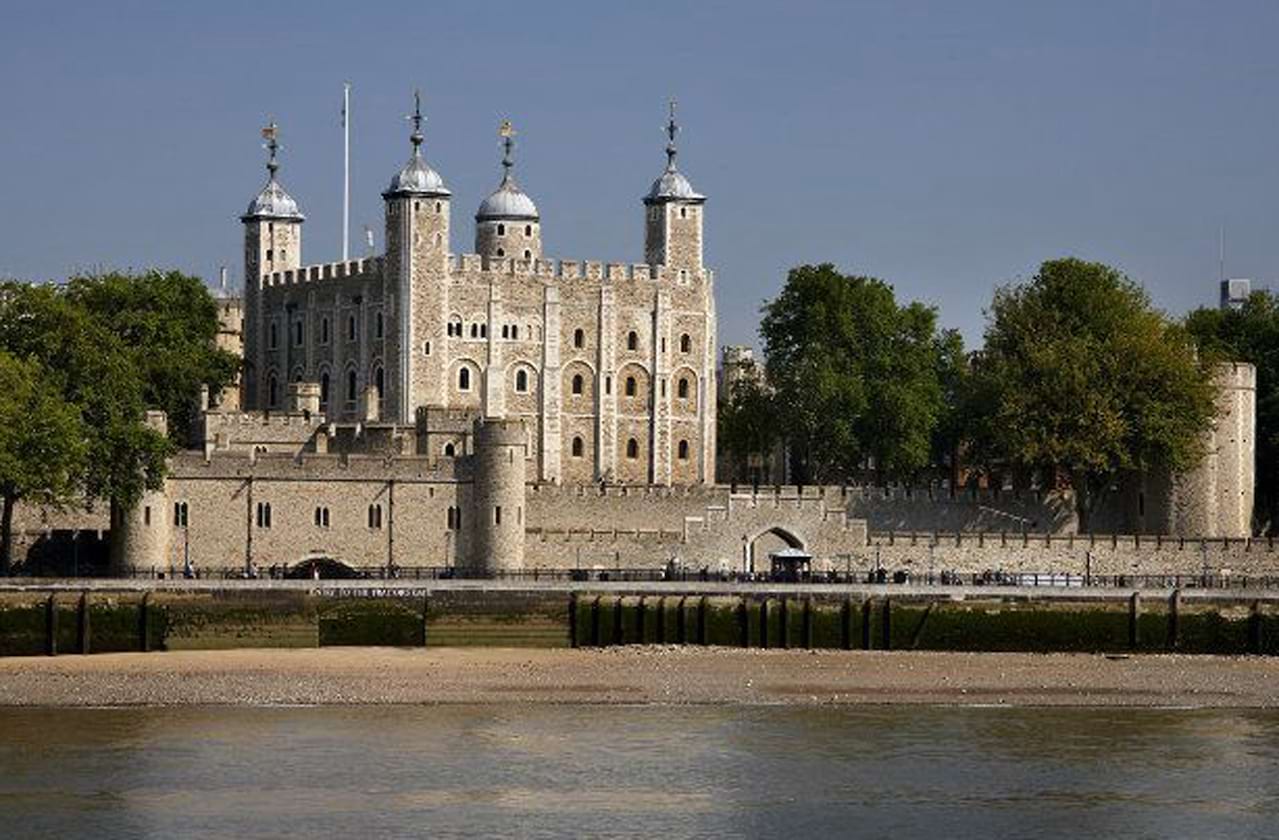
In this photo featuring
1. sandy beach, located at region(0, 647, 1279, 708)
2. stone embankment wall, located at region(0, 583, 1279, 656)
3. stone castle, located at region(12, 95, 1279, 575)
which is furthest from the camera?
stone castle, located at region(12, 95, 1279, 575)

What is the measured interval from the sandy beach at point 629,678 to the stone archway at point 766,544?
20.9 meters

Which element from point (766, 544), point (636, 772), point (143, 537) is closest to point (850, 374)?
point (766, 544)

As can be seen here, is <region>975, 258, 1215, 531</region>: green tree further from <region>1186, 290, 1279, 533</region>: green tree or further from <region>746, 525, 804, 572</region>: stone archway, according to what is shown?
<region>746, 525, 804, 572</region>: stone archway

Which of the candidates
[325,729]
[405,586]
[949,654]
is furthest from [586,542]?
[325,729]

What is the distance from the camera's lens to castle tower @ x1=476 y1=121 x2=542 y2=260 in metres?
114

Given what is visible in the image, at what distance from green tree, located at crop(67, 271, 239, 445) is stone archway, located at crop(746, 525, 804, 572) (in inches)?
655

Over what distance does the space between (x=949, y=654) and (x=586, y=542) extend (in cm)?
1981

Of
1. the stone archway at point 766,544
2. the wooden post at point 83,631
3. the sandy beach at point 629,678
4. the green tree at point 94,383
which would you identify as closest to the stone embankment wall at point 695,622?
the sandy beach at point 629,678

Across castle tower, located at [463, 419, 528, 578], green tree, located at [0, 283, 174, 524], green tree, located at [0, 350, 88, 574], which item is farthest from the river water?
castle tower, located at [463, 419, 528, 578]

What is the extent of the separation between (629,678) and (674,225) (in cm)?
4512

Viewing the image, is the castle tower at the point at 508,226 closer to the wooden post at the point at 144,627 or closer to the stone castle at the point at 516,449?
the stone castle at the point at 516,449

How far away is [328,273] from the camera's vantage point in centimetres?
11131

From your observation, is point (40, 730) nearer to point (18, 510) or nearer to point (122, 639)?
point (122, 639)

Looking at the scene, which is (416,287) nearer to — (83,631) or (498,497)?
Answer: (498,497)
